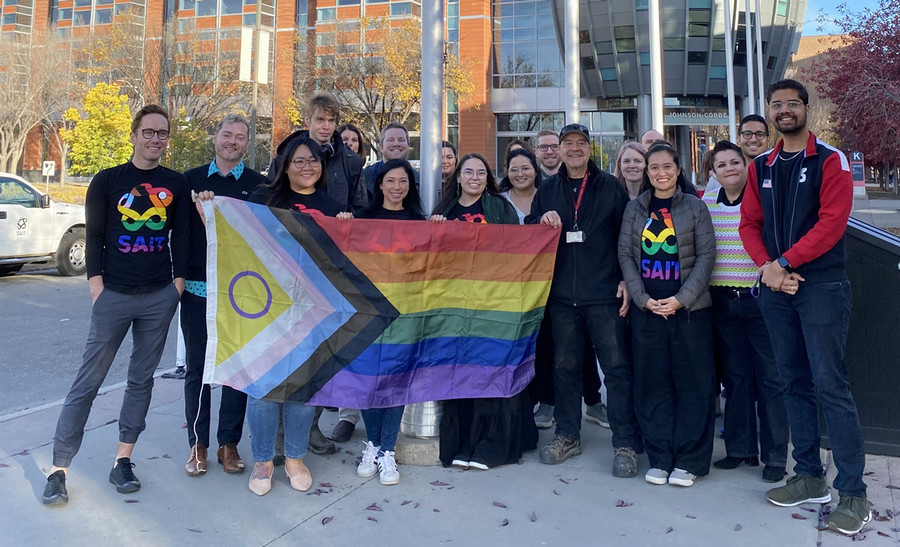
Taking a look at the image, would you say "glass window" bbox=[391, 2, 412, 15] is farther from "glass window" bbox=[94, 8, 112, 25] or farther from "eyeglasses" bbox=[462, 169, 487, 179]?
"eyeglasses" bbox=[462, 169, 487, 179]

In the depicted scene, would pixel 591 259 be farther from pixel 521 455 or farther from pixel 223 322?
pixel 223 322

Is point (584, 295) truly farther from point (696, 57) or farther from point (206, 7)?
point (206, 7)

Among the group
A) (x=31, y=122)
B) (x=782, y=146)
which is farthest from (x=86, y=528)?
(x=31, y=122)

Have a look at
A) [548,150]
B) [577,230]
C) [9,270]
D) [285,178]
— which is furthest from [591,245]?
[9,270]

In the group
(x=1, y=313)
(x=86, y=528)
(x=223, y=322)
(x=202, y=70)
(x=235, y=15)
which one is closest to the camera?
(x=86, y=528)

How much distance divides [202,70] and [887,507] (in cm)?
4257

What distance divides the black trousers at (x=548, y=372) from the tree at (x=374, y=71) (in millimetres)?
35075

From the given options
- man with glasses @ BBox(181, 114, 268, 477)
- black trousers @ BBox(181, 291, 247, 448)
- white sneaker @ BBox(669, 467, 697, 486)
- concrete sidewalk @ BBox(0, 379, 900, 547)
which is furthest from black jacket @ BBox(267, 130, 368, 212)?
white sneaker @ BBox(669, 467, 697, 486)

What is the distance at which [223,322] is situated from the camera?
4691mm

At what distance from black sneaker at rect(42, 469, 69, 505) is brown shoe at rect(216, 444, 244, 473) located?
0.95m

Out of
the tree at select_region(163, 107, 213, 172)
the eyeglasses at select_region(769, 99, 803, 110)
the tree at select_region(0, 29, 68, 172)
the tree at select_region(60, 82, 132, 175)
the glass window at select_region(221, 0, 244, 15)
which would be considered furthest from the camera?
the glass window at select_region(221, 0, 244, 15)

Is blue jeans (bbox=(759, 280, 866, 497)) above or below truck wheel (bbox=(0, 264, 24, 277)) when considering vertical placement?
below

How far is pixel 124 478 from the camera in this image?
4496 millimetres

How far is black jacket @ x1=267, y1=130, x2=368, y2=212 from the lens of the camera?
18.6 feet
